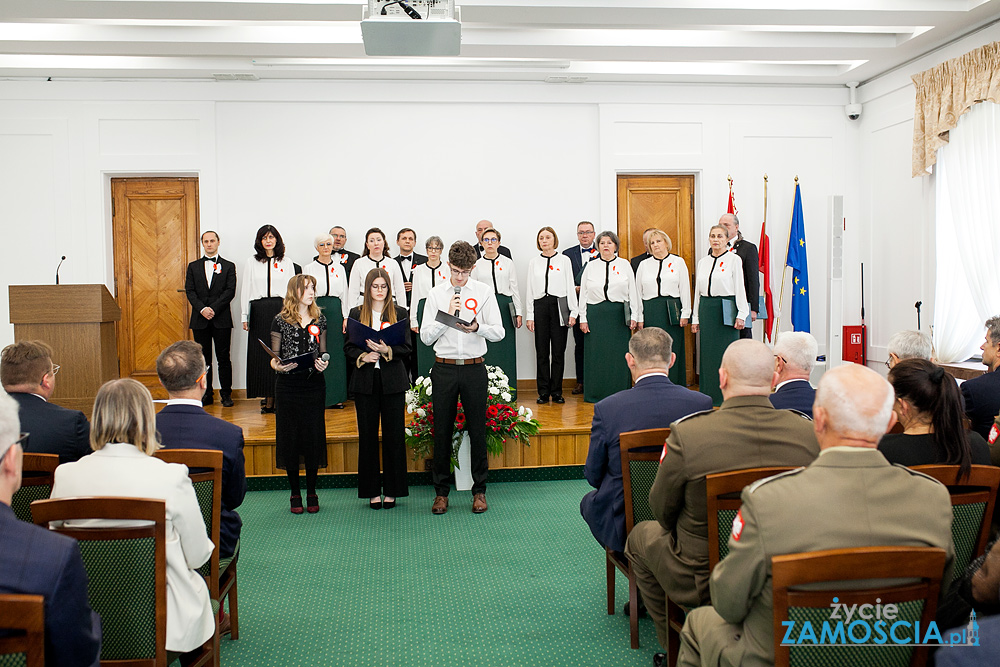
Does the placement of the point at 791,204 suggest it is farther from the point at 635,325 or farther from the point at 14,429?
the point at 14,429

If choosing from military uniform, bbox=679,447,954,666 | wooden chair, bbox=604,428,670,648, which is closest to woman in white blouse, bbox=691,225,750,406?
wooden chair, bbox=604,428,670,648

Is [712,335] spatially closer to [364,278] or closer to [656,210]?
[656,210]

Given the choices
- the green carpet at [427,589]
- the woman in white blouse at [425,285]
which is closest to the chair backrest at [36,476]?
the green carpet at [427,589]

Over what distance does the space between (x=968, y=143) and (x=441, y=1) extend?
487 cm

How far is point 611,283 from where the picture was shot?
716cm

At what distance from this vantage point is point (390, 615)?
3.31 meters

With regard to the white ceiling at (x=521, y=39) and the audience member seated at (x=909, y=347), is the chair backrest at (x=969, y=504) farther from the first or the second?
the white ceiling at (x=521, y=39)

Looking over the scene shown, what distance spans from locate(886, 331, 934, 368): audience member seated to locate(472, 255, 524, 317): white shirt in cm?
418

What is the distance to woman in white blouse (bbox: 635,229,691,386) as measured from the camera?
7344mm

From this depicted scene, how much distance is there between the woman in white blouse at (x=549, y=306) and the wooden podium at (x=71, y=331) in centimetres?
380

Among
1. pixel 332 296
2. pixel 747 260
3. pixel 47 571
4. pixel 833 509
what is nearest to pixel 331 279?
pixel 332 296

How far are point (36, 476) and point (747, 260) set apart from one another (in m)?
6.64

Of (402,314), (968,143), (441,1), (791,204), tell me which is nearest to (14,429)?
(402,314)

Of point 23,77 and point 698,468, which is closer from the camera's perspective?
point 698,468
